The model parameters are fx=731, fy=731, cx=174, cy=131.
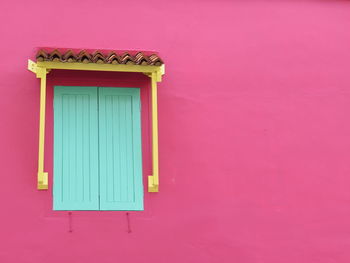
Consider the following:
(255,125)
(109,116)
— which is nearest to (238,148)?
(255,125)

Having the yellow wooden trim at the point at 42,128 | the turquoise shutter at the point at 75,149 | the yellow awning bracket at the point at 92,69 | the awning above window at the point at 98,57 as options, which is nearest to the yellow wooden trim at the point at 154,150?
the yellow awning bracket at the point at 92,69

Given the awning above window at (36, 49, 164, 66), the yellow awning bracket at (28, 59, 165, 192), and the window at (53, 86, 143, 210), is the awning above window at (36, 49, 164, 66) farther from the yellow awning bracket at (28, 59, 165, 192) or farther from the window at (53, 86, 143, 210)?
the window at (53, 86, 143, 210)

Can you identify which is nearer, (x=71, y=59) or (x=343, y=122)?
(x=71, y=59)

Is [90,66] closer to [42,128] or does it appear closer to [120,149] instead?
[42,128]

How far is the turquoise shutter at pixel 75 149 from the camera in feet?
27.7

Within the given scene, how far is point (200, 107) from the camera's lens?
9.00 metres

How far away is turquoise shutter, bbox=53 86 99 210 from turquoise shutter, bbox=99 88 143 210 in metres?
0.09

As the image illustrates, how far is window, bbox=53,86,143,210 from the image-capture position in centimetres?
847

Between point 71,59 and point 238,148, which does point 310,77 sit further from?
point 71,59

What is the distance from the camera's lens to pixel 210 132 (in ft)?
29.3

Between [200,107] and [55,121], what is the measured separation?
177cm

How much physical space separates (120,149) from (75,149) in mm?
529

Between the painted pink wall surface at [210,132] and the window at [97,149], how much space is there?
0.11 metres

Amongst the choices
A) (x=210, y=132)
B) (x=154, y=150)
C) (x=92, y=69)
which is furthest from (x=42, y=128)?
(x=210, y=132)
